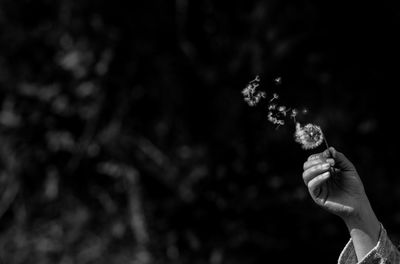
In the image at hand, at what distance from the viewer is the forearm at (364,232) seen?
2.16 m

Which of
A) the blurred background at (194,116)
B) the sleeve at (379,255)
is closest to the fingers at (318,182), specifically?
the sleeve at (379,255)

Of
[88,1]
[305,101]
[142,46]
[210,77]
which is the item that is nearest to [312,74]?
[305,101]

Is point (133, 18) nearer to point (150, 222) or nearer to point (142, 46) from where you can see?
point (142, 46)

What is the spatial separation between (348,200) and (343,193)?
0.08ft

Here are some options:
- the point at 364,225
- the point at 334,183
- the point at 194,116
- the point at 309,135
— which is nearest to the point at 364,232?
the point at 364,225

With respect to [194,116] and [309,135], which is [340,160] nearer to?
[309,135]

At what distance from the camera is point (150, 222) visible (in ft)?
15.2

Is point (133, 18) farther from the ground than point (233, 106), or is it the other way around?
point (133, 18)

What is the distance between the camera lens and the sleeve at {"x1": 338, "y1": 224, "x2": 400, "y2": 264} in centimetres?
210

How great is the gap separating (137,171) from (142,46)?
0.60 meters

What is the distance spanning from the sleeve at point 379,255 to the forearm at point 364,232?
0.7 inches

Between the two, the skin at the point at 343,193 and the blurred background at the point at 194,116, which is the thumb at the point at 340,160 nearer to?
the skin at the point at 343,193

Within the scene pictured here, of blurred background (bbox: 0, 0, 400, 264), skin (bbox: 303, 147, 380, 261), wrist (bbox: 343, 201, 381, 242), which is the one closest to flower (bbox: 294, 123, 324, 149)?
Result: skin (bbox: 303, 147, 380, 261)

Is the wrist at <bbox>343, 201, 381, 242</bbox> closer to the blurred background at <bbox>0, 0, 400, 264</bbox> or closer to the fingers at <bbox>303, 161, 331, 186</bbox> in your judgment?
the fingers at <bbox>303, 161, 331, 186</bbox>
